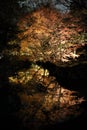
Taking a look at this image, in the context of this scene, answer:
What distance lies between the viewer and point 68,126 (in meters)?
12.0

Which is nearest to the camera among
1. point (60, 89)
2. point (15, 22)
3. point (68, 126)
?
point (68, 126)

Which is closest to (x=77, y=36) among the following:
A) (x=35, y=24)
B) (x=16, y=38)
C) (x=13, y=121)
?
(x=35, y=24)

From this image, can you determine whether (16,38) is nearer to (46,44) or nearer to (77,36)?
(46,44)

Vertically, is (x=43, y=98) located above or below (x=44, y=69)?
below

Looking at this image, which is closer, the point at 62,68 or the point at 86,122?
the point at 86,122

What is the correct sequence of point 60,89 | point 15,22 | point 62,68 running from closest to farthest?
1. point 60,89
2. point 62,68
3. point 15,22

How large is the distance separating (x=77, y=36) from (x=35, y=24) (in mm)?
2739

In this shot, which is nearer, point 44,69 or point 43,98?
point 43,98

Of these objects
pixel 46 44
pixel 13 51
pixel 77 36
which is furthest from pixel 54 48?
pixel 13 51

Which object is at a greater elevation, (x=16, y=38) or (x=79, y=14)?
(x=79, y=14)

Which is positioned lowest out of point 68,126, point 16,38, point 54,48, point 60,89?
point 68,126

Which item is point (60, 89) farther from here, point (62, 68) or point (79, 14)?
point (79, 14)

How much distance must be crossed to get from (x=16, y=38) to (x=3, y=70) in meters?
2.61

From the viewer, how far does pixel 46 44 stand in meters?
15.2
